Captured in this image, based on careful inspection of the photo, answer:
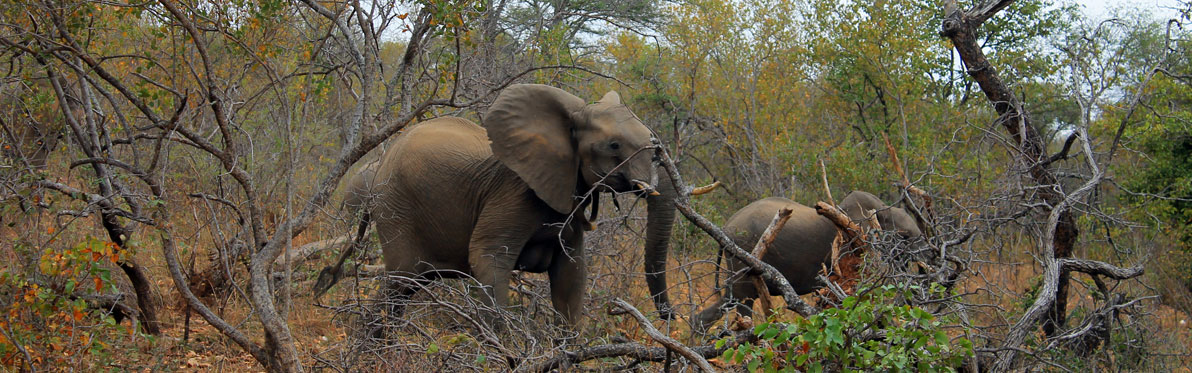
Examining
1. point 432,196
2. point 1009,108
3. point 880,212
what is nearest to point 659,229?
point 432,196

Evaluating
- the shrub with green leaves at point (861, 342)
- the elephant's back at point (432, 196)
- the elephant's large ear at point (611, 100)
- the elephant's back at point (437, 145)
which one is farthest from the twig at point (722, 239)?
the elephant's back at point (437, 145)

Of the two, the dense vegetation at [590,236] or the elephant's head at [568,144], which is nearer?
the dense vegetation at [590,236]

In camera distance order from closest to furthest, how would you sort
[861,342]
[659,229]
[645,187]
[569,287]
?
[861,342] < [645,187] < [659,229] < [569,287]

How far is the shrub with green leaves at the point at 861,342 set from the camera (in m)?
4.10

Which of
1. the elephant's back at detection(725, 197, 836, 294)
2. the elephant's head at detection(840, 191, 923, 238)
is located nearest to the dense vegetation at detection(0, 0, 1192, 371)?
the elephant's head at detection(840, 191, 923, 238)

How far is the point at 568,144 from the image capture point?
650 cm

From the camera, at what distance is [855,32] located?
1409 cm

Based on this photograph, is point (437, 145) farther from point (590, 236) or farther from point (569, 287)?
point (590, 236)

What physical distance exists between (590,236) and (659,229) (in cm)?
153

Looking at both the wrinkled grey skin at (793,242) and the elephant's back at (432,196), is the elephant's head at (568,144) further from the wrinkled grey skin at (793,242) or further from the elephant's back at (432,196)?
the wrinkled grey skin at (793,242)

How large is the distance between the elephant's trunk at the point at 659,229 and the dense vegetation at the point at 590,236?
24 cm

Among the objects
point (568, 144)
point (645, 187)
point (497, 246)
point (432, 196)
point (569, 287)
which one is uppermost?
point (568, 144)

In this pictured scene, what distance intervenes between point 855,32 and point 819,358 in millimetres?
10545

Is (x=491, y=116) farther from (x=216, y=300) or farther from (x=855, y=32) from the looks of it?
(x=855, y=32)
